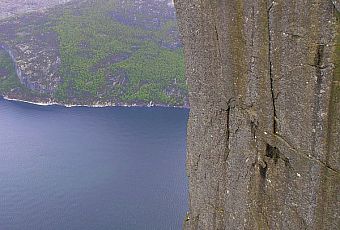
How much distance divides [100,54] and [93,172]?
71.1 m

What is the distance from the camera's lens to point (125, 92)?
98.1m

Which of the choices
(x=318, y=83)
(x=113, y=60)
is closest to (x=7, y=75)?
(x=113, y=60)

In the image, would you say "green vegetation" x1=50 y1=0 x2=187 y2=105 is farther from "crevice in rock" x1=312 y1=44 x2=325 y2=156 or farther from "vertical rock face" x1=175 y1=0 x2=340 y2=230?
"crevice in rock" x1=312 y1=44 x2=325 y2=156

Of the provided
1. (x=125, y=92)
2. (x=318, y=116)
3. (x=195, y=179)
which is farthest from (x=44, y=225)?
(x=125, y=92)

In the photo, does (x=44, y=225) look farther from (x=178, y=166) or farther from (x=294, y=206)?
(x=294, y=206)

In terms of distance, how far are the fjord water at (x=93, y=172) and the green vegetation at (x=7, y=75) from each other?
29535 millimetres

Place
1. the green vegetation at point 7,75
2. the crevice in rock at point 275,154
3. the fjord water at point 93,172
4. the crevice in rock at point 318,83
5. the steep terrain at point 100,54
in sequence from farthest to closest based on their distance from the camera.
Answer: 1. the green vegetation at point 7,75
2. the steep terrain at point 100,54
3. the fjord water at point 93,172
4. the crevice in rock at point 275,154
5. the crevice in rock at point 318,83

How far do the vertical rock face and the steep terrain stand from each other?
81.3 meters

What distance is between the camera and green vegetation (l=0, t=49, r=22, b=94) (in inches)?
4122

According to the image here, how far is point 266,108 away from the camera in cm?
565

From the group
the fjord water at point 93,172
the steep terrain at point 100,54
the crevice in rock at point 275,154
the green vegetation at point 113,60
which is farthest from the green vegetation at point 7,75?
the crevice in rock at point 275,154

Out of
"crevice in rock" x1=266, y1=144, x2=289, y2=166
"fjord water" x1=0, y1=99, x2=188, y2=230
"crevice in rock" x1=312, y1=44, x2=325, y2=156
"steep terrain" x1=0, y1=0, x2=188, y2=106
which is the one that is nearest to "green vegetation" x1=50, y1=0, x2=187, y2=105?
"steep terrain" x1=0, y1=0, x2=188, y2=106

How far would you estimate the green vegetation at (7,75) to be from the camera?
105 meters

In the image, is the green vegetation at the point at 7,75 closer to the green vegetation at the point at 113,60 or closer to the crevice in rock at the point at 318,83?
the green vegetation at the point at 113,60
